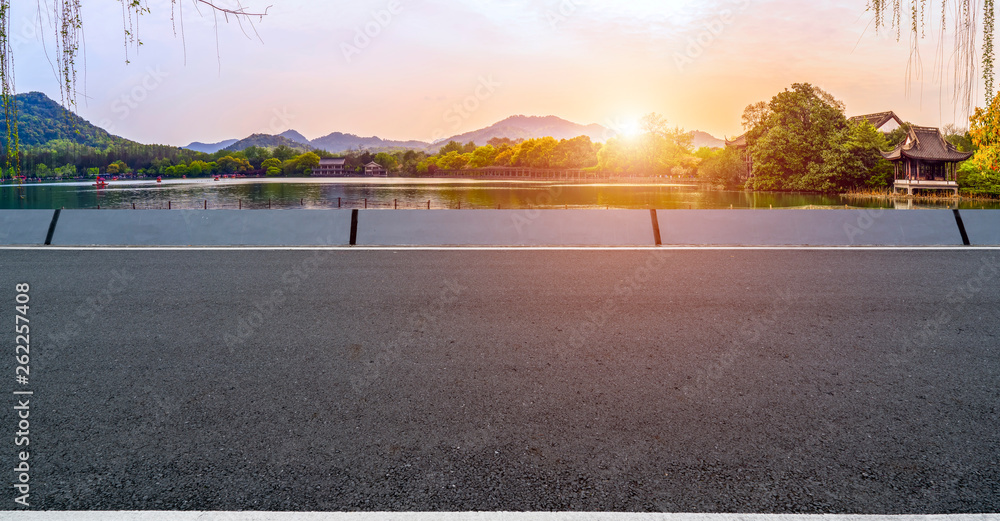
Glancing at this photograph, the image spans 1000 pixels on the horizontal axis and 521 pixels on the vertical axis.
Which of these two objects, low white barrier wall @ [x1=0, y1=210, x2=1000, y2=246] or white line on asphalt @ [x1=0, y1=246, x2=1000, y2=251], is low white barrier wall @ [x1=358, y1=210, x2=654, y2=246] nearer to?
low white barrier wall @ [x1=0, y1=210, x2=1000, y2=246]

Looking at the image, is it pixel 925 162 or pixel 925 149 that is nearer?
pixel 925 162

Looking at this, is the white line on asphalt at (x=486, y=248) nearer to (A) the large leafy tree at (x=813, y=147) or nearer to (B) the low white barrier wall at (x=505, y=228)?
(B) the low white barrier wall at (x=505, y=228)

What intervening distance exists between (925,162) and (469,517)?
295 ft

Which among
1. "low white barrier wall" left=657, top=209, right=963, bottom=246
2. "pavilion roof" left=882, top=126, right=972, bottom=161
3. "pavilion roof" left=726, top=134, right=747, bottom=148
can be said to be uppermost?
"pavilion roof" left=726, top=134, right=747, bottom=148

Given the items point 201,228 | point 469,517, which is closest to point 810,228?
point 469,517

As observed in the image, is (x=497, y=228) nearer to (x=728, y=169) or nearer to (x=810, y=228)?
(x=810, y=228)

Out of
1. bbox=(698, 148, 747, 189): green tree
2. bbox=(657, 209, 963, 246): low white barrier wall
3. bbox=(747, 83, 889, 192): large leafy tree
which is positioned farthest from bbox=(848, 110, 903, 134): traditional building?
bbox=(657, 209, 963, 246): low white barrier wall

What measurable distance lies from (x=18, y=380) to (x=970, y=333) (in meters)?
8.21

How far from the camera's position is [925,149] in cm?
7425

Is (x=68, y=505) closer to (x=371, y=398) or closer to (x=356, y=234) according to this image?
(x=371, y=398)

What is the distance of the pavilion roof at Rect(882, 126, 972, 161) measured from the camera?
7300cm

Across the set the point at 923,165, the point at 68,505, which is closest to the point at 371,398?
the point at 68,505

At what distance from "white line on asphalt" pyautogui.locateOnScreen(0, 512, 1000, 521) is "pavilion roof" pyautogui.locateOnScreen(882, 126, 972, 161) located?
8561 cm

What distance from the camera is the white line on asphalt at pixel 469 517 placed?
8.48ft
